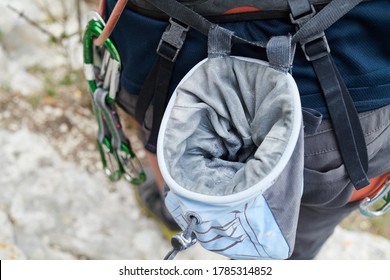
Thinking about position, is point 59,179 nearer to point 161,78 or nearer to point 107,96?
point 107,96

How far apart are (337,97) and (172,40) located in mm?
242

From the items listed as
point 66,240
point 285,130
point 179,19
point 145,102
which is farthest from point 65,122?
point 285,130

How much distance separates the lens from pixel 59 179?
4.72 feet

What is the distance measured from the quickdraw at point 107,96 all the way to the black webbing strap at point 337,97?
1.11 feet

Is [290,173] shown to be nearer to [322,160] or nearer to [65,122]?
[322,160]

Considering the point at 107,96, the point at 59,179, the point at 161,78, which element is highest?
the point at 161,78

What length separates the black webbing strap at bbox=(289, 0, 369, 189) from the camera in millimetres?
598

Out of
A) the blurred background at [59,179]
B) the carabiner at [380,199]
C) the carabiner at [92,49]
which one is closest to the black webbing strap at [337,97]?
the carabiner at [380,199]

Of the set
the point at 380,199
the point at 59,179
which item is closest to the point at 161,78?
the point at 380,199

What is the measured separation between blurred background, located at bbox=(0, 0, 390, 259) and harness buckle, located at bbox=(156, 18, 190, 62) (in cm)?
76

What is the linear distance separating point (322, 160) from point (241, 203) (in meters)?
0.19

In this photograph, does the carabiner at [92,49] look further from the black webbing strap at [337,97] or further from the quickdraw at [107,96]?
the black webbing strap at [337,97]

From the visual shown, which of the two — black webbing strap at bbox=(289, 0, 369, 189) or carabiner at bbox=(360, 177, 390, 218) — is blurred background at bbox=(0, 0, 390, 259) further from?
black webbing strap at bbox=(289, 0, 369, 189)

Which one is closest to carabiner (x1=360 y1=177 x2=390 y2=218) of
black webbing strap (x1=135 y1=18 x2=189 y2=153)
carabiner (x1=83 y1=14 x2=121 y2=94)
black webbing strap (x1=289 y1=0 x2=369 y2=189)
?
black webbing strap (x1=289 y1=0 x2=369 y2=189)
